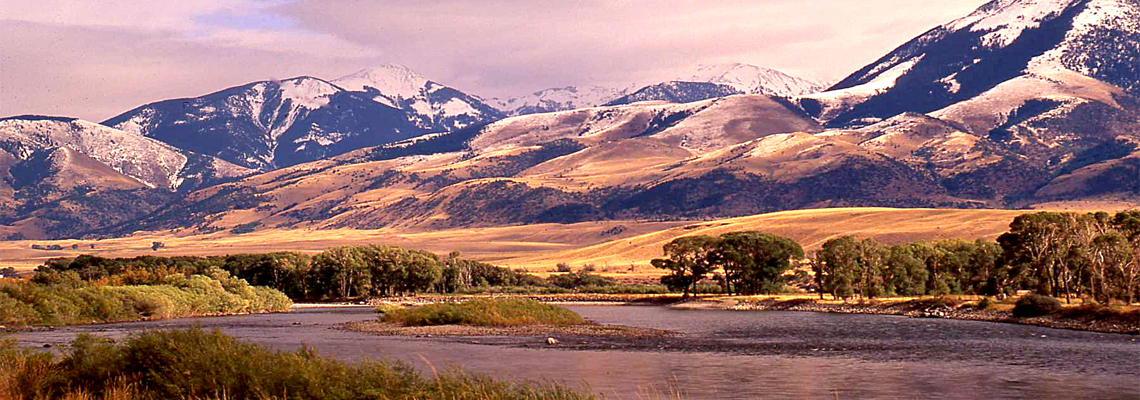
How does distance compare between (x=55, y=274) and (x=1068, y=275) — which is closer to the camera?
(x=1068, y=275)

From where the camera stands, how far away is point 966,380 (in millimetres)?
67812

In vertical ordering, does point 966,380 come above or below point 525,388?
below

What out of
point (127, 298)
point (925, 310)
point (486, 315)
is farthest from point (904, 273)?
point (127, 298)

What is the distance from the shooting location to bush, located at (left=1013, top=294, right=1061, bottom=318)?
4572 inches

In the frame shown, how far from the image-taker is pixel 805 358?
8325 centimetres

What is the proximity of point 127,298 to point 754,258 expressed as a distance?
96447 mm

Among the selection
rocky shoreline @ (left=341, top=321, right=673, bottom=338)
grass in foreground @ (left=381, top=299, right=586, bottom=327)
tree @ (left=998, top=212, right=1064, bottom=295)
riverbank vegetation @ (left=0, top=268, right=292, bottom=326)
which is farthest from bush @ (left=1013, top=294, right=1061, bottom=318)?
riverbank vegetation @ (left=0, top=268, right=292, bottom=326)

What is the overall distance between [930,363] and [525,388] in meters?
53.5

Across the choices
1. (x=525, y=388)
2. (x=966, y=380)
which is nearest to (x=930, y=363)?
(x=966, y=380)

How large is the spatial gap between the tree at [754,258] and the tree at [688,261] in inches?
81.9

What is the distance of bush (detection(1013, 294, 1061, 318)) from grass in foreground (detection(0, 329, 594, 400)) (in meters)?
93.4

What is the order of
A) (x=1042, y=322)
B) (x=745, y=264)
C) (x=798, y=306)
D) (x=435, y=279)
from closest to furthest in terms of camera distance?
(x=1042, y=322) < (x=798, y=306) < (x=745, y=264) < (x=435, y=279)

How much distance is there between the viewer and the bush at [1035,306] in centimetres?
11612

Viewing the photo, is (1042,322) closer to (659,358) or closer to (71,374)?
(659,358)
